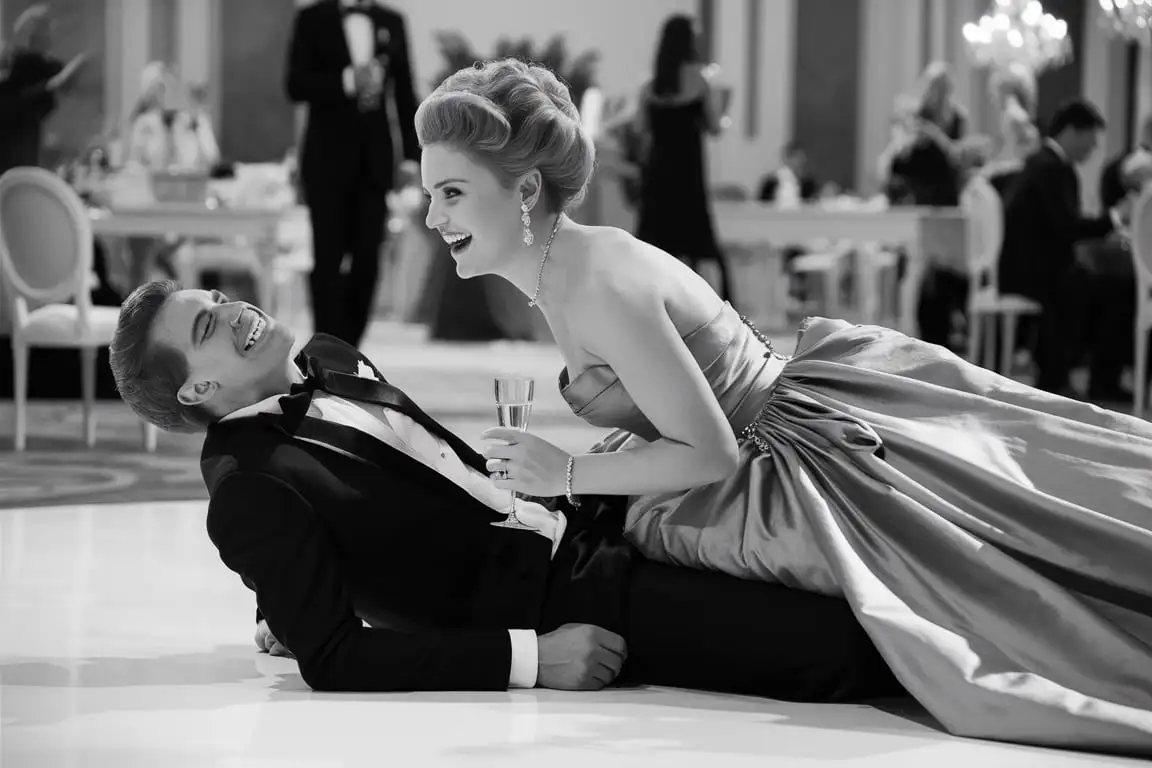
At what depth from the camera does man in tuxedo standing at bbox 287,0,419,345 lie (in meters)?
6.39

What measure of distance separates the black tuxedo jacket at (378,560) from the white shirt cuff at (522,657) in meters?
0.01

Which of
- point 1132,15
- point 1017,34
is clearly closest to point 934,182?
point 1017,34

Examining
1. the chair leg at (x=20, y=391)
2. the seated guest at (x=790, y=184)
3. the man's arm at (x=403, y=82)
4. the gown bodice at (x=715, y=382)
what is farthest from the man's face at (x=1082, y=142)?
the gown bodice at (x=715, y=382)

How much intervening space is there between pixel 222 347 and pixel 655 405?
675mm

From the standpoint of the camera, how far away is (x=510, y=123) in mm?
2338

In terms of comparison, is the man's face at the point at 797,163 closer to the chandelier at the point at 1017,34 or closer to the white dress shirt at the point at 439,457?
the chandelier at the point at 1017,34

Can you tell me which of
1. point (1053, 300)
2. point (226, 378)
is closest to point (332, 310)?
point (1053, 300)

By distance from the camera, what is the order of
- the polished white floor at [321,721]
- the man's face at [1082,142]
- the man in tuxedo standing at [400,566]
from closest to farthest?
1. the polished white floor at [321,721]
2. the man in tuxedo standing at [400,566]
3. the man's face at [1082,142]

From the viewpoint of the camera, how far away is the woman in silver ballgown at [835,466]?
2.19 meters

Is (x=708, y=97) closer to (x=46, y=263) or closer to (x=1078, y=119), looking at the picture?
(x=1078, y=119)

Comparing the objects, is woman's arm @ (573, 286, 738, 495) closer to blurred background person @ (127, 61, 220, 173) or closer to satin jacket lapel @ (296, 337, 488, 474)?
satin jacket lapel @ (296, 337, 488, 474)

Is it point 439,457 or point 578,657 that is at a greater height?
point 439,457

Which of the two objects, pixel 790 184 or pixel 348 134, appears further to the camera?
pixel 790 184

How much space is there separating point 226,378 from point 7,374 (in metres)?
5.75
